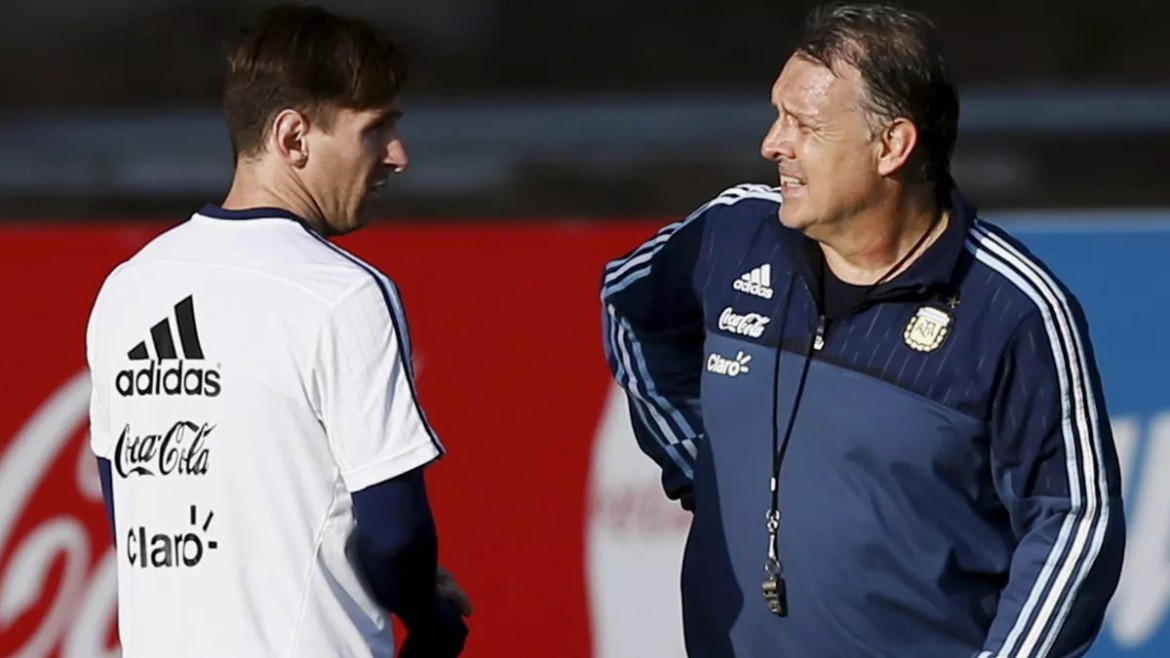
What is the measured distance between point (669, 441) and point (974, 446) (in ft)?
1.97

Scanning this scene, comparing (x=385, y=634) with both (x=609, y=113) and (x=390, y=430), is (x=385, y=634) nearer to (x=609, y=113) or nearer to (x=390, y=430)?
(x=390, y=430)

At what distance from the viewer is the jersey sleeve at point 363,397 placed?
2486mm

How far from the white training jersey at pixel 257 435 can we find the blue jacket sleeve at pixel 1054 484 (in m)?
0.77

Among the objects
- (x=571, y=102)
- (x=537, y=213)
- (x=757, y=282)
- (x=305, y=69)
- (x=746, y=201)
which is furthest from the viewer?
(x=571, y=102)

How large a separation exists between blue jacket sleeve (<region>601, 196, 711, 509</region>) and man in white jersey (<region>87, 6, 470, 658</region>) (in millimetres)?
635

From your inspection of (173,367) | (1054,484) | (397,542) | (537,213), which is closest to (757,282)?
(1054,484)

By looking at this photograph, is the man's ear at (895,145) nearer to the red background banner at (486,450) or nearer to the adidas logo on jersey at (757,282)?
the adidas logo on jersey at (757,282)

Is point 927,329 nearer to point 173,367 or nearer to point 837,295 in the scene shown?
point 837,295

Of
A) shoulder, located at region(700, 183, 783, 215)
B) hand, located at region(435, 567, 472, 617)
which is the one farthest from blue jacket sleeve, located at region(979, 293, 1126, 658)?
hand, located at region(435, 567, 472, 617)

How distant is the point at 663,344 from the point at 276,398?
87cm

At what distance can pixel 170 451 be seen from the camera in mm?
2555

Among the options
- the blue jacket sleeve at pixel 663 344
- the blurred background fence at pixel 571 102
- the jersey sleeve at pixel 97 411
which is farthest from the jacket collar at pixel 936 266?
the blurred background fence at pixel 571 102

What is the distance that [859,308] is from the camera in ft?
9.31

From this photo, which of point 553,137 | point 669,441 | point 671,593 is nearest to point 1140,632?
point 671,593
